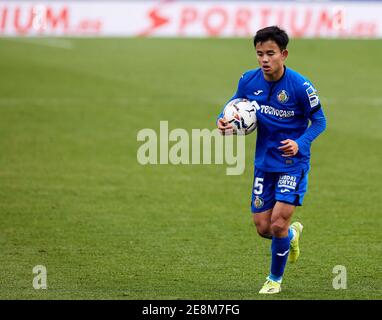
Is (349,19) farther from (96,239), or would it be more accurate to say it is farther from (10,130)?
(96,239)

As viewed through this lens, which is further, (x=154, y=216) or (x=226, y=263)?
(x=154, y=216)

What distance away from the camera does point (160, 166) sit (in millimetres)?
16094

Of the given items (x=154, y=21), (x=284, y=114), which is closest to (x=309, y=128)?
(x=284, y=114)

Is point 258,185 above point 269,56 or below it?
below

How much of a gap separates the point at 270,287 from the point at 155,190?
18.3 feet

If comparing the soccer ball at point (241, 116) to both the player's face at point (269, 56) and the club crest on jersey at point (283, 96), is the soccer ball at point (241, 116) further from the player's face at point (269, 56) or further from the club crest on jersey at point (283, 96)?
the player's face at point (269, 56)

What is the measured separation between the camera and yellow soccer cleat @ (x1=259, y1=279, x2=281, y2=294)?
345 inches

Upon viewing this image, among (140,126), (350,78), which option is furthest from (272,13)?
(140,126)

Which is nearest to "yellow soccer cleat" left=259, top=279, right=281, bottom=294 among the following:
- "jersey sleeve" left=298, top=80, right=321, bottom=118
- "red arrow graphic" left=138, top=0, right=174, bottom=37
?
"jersey sleeve" left=298, top=80, right=321, bottom=118

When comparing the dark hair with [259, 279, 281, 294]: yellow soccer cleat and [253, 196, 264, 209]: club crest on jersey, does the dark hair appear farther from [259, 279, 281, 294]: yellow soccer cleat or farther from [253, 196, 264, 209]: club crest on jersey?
[259, 279, 281, 294]: yellow soccer cleat

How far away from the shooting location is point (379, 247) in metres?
10.7

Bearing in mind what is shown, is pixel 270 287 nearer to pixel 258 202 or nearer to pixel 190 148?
pixel 258 202

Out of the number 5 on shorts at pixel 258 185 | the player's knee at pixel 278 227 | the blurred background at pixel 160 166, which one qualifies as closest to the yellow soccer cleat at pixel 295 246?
the blurred background at pixel 160 166

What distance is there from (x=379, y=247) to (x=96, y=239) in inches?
127
